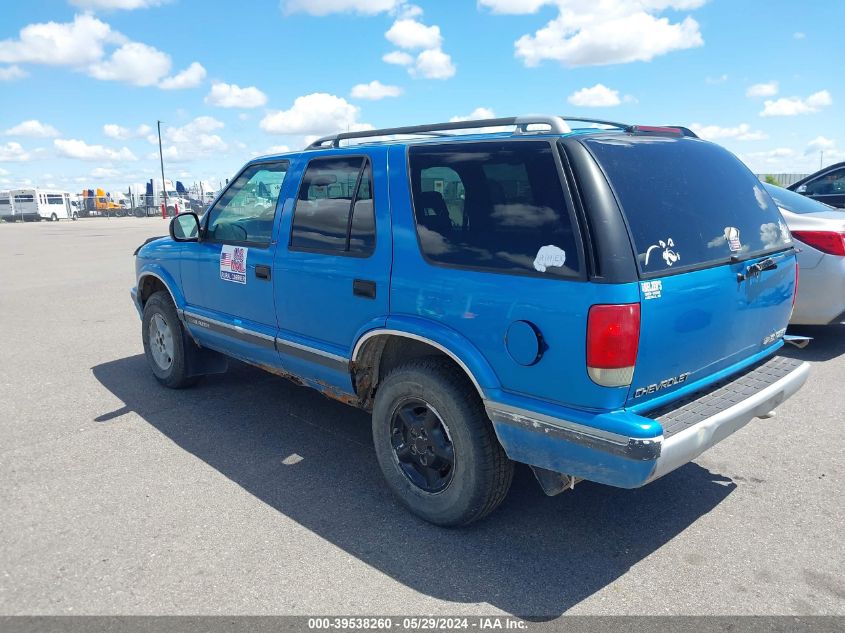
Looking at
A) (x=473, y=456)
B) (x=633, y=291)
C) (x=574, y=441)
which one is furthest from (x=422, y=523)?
(x=633, y=291)

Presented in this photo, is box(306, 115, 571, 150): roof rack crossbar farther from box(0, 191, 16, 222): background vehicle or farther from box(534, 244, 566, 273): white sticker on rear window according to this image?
box(0, 191, 16, 222): background vehicle

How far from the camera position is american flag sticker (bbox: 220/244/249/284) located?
177 inches

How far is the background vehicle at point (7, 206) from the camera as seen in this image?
53.8 meters

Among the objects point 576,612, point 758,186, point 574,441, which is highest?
point 758,186

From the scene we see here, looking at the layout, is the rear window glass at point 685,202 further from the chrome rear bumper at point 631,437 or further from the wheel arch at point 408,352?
the wheel arch at point 408,352

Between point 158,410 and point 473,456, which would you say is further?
point 158,410

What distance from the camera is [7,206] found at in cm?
5403

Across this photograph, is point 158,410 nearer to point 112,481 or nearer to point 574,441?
point 112,481

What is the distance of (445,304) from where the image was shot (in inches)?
125

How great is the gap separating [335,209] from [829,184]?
995 cm

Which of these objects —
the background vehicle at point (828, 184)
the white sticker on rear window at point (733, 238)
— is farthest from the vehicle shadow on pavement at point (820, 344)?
the background vehicle at point (828, 184)

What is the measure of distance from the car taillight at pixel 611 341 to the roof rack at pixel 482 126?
3.04 feet

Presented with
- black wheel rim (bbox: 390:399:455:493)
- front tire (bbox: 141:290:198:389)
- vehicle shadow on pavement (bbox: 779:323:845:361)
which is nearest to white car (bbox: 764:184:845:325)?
vehicle shadow on pavement (bbox: 779:323:845:361)

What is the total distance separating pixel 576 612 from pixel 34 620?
7.21 feet
